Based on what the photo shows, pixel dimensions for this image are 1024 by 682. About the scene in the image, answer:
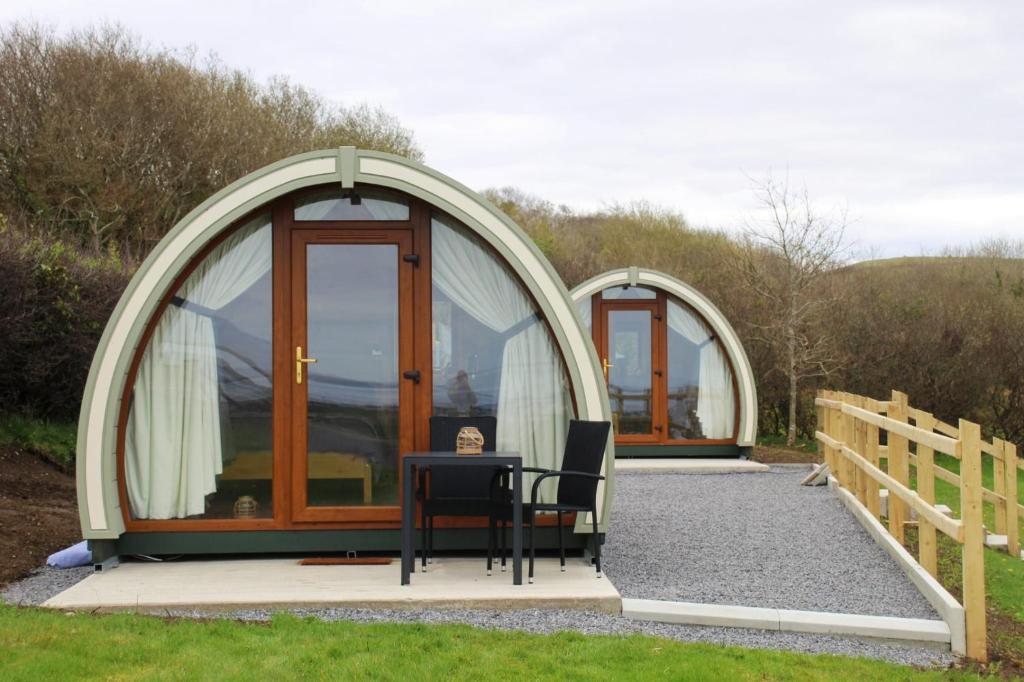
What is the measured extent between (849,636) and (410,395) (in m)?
2.92

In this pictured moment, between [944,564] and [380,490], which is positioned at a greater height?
[380,490]

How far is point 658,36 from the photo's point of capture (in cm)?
998

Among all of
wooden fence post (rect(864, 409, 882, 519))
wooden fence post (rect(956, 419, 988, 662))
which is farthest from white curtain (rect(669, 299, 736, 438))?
wooden fence post (rect(956, 419, 988, 662))

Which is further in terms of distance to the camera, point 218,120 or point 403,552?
point 218,120

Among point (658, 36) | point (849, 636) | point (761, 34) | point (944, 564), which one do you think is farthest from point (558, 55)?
point (849, 636)

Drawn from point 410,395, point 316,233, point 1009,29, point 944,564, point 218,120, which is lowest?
point 944,564

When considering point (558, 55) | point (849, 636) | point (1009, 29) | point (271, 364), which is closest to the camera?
point (849, 636)

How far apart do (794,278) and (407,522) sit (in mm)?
11004

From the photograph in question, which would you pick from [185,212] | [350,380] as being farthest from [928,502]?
[185,212]

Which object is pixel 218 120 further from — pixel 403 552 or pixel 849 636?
pixel 849 636

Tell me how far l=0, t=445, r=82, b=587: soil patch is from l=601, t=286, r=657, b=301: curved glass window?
6.72 meters

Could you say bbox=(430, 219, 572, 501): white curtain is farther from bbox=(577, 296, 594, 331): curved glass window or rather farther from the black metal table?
bbox=(577, 296, 594, 331): curved glass window

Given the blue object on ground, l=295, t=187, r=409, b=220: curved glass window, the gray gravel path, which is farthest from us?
l=295, t=187, r=409, b=220: curved glass window

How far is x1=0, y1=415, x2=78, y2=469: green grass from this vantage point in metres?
10.1
